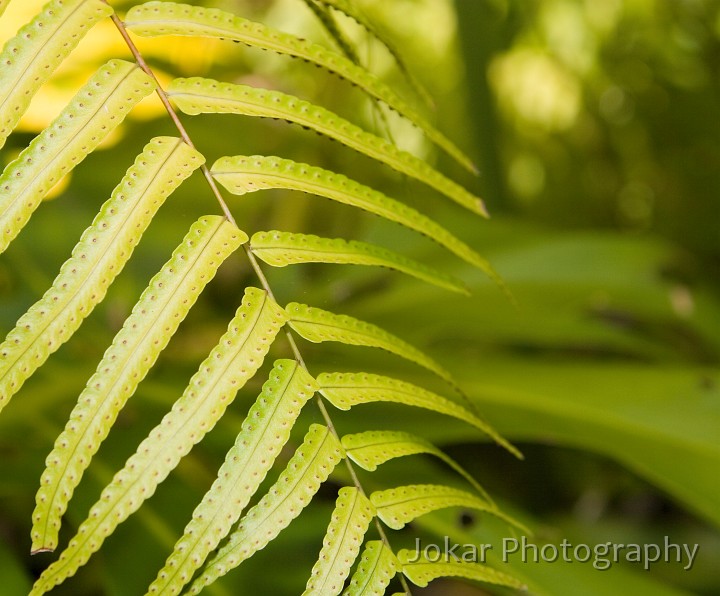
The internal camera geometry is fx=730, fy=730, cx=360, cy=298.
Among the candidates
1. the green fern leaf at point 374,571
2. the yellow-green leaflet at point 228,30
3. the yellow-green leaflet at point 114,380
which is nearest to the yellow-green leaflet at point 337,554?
the green fern leaf at point 374,571

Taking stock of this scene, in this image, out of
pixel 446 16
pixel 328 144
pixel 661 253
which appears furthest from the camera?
pixel 446 16

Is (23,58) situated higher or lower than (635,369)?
lower

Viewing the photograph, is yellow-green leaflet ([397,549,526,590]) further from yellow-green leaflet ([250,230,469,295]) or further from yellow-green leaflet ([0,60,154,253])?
yellow-green leaflet ([0,60,154,253])

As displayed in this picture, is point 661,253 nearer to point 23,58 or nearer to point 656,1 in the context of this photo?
point 656,1

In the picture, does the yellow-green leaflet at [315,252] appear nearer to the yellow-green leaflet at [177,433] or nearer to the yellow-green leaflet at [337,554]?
the yellow-green leaflet at [177,433]

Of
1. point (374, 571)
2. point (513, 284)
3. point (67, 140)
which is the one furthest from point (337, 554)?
point (513, 284)

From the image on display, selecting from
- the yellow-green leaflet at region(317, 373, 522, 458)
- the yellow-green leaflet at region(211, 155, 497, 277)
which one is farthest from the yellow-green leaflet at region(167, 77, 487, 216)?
the yellow-green leaflet at region(317, 373, 522, 458)

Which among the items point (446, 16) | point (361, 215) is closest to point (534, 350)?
point (361, 215)
